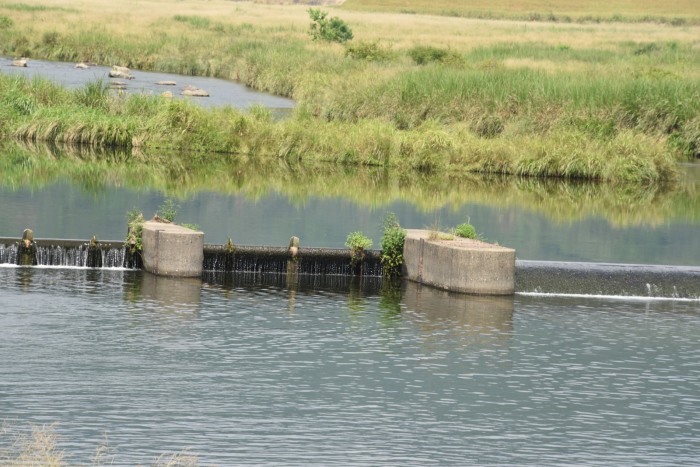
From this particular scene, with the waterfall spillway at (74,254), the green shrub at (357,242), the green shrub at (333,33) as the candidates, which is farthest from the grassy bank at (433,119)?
the waterfall spillway at (74,254)

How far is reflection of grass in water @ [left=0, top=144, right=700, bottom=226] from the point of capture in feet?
117

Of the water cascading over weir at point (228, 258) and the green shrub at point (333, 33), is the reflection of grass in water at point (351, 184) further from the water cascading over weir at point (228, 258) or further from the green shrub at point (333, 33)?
the green shrub at point (333, 33)

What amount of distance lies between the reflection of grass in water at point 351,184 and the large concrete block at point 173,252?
10.7 meters

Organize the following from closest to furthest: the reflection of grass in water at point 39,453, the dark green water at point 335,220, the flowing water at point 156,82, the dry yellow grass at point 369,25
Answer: the reflection of grass in water at point 39,453 → the dark green water at point 335,220 → the flowing water at point 156,82 → the dry yellow grass at point 369,25

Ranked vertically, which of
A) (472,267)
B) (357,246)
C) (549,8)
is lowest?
(472,267)

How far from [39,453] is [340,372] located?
21.5 feet

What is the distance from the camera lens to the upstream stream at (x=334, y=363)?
49.2 feet

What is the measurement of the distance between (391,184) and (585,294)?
1479 cm

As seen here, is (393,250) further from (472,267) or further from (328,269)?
(472,267)

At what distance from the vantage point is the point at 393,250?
82.7 ft

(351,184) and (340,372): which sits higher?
(351,184)

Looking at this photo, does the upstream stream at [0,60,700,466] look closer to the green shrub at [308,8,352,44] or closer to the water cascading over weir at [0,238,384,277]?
the water cascading over weir at [0,238,384,277]

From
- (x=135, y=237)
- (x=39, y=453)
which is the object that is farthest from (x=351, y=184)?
(x=39, y=453)

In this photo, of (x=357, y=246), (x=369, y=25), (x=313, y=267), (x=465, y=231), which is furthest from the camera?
(x=369, y=25)
